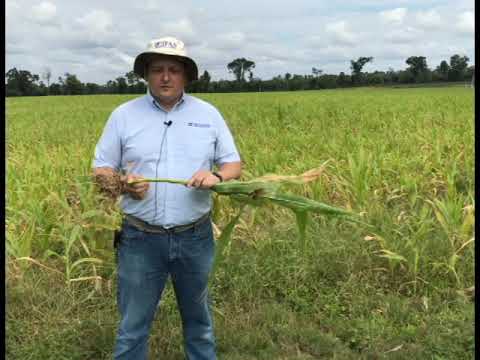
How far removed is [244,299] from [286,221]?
2.84 feet

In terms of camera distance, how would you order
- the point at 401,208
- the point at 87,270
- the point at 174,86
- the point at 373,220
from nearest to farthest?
the point at 174,86, the point at 87,270, the point at 373,220, the point at 401,208

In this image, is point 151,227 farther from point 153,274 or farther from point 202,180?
point 202,180

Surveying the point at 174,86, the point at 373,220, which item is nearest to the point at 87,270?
the point at 174,86

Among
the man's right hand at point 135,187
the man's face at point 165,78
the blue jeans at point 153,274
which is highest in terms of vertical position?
the man's face at point 165,78

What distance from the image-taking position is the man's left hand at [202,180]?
1.67 meters

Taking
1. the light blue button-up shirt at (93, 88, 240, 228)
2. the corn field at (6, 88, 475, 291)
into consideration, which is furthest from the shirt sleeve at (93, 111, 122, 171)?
the corn field at (6, 88, 475, 291)

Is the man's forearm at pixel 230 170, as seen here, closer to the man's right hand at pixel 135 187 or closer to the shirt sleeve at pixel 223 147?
the shirt sleeve at pixel 223 147

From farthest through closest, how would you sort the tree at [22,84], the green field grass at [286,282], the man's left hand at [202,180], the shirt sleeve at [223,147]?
the tree at [22,84] < the green field grass at [286,282] < the shirt sleeve at [223,147] < the man's left hand at [202,180]

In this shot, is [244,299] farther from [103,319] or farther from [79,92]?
[79,92]

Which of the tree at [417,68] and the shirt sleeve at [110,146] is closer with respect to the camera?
the shirt sleeve at [110,146]

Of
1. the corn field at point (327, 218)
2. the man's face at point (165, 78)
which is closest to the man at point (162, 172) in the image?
the man's face at point (165, 78)

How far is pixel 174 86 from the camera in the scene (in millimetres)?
1768

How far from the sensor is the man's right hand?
1692mm

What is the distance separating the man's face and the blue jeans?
526 millimetres
